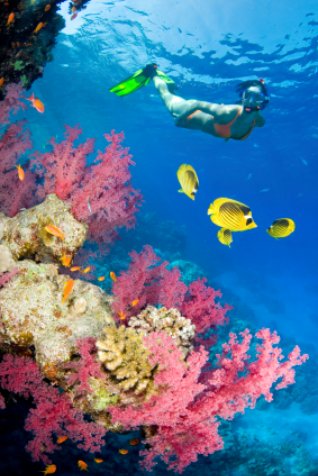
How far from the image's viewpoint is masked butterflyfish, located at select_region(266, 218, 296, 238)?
391cm

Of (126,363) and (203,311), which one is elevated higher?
(203,311)

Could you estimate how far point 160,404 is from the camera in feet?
8.21

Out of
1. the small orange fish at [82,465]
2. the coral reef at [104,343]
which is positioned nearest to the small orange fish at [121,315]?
the coral reef at [104,343]

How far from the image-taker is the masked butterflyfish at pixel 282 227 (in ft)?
12.8

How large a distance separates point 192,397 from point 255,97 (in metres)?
4.73

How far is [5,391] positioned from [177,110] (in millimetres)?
6785

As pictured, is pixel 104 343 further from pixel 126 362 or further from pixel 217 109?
pixel 217 109

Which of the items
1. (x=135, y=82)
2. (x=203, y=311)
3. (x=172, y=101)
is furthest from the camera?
(x=172, y=101)

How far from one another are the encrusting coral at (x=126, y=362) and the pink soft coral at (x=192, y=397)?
0.11 m

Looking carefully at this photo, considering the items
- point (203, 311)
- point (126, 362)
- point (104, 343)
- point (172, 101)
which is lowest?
point (126, 362)

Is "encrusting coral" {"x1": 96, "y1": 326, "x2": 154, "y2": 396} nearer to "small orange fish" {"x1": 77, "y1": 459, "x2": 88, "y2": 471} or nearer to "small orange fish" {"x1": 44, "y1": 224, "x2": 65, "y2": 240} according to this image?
"small orange fish" {"x1": 44, "y1": 224, "x2": 65, "y2": 240}

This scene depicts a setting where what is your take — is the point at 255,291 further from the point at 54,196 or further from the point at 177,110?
the point at 54,196

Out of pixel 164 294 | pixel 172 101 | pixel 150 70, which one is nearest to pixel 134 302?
pixel 164 294

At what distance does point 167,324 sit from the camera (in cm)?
321
